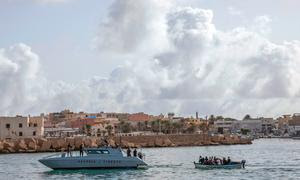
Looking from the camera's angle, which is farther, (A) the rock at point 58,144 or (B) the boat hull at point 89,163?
(A) the rock at point 58,144

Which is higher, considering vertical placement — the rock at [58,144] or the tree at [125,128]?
the tree at [125,128]

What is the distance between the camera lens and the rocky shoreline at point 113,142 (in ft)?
347

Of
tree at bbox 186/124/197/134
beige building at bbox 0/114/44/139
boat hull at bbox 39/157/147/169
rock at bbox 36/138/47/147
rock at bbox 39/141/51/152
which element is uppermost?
tree at bbox 186/124/197/134

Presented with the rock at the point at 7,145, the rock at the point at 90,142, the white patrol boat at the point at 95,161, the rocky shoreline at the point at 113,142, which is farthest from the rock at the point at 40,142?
the white patrol boat at the point at 95,161

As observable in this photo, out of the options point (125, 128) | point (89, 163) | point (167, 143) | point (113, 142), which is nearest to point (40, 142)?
point (113, 142)

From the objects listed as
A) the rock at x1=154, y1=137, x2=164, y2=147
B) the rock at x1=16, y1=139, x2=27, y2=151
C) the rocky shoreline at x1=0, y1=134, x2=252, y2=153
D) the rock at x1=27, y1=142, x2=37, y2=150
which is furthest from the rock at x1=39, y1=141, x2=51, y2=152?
the rock at x1=154, y1=137, x2=164, y2=147

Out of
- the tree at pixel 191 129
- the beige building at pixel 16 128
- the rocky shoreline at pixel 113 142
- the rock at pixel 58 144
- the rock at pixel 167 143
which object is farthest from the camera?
the tree at pixel 191 129

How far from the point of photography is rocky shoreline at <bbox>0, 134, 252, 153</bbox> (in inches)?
4163

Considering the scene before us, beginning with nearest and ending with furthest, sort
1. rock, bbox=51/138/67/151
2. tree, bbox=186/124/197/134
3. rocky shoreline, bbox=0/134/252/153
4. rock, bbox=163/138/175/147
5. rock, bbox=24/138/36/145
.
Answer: rocky shoreline, bbox=0/134/252/153, rock, bbox=51/138/67/151, rock, bbox=24/138/36/145, rock, bbox=163/138/175/147, tree, bbox=186/124/197/134

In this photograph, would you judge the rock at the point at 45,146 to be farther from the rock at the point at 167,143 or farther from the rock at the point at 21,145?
the rock at the point at 167,143

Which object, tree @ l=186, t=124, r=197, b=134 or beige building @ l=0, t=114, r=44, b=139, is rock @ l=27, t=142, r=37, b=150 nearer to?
beige building @ l=0, t=114, r=44, b=139

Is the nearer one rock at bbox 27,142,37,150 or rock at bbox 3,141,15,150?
rock at bbox 3,141,15,150

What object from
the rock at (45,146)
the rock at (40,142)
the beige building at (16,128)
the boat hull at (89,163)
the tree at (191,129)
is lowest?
the boat hull at (89,163)

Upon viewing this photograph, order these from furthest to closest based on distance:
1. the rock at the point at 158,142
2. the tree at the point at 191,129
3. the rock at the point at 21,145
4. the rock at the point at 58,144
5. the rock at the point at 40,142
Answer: the tree at the point at 191,129
the rock at the point at 158,142
the rock at the point at 40,142
the rock at the point at 58,144
the rock at the point at 21,145
